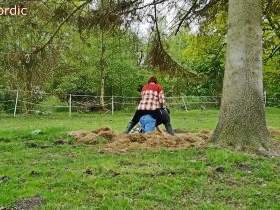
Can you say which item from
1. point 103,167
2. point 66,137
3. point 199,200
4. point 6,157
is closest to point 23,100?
point 66,137

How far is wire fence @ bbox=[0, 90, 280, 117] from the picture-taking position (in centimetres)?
2712

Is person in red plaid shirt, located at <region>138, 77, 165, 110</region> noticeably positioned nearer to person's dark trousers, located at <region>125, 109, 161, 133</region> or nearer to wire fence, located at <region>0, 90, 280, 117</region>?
person's dark trousers, located at <region>125, 109, 161, 133</region>

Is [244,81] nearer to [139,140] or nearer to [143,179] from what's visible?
[139,140]

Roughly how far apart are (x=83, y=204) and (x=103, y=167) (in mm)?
1626

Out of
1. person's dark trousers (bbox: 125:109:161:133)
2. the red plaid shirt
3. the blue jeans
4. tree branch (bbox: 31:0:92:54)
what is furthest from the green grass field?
tree branch (bbox: 31:0:92:54)

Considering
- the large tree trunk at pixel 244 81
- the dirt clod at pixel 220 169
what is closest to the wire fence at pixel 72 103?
the large tree trunk at pixel 244 81

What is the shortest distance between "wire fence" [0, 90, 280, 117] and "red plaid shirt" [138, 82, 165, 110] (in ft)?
44.2

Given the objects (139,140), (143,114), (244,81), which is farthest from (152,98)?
(244,81)

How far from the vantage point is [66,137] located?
1093 cm

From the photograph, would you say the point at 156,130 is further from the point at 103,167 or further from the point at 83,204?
the point at 83,204

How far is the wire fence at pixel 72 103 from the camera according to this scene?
27.1m

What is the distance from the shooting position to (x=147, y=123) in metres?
11.1

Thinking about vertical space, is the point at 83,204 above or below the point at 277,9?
below

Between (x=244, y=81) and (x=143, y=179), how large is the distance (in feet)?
10.0
